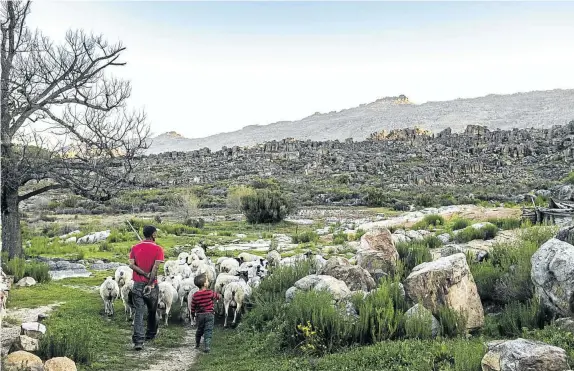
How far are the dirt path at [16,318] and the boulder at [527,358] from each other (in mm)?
6683

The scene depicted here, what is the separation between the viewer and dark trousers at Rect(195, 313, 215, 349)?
8508mm

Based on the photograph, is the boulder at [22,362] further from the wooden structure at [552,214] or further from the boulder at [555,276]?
the wooden structure at [552,214]

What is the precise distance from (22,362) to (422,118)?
156 metres

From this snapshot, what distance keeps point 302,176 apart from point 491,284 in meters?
53.6

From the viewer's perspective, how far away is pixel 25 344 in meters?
6.93

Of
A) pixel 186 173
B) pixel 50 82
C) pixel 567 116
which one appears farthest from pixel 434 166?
pixel 567 116

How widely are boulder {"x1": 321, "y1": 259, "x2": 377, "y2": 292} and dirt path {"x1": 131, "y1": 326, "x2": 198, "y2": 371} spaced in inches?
115

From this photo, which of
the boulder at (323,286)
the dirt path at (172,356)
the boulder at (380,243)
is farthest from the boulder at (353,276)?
the dirt path at (172,356)

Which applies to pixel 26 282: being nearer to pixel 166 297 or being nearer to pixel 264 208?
pixel 166 297

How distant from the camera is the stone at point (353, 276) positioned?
32.5 ft

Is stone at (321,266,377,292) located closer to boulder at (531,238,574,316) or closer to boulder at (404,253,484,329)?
boulder at (404,253,484,329)

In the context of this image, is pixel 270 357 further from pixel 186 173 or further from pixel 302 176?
pixel 186 173

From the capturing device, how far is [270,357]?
25.3ft

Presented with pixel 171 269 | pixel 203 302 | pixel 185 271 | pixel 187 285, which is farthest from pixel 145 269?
pixel 171 269
